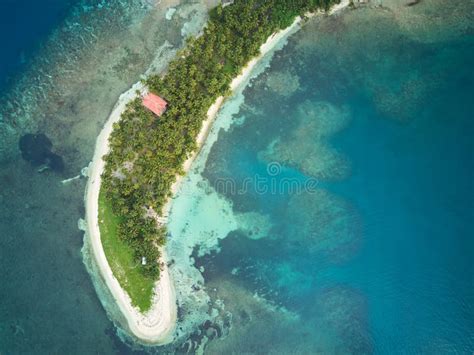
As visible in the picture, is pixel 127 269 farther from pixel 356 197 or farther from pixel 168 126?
pixel 356 197

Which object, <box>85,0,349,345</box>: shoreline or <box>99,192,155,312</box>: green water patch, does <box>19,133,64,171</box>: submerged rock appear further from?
<box>99,192,155,312</box>: green water patch

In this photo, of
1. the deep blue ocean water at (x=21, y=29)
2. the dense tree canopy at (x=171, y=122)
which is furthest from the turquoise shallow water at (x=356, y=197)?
the deep blue ocean water at (x=21, y=29)

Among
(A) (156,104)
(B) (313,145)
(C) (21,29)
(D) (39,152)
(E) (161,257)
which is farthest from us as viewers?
(C) (21,29)

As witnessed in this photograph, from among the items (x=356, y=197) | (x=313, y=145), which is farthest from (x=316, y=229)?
(x=313, y=145)

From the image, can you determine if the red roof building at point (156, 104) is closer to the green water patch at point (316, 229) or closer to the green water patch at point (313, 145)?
the green water patch at point (313, 145)

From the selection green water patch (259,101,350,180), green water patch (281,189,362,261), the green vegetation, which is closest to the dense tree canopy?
the green vegetation

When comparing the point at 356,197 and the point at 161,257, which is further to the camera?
the point at 356,197
